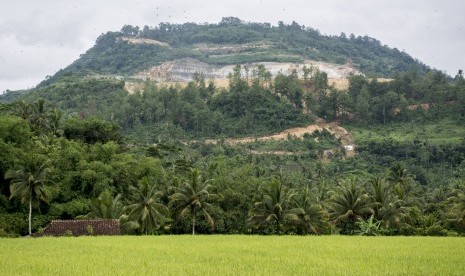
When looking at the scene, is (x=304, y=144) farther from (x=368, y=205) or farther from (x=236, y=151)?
(x=368, y=205)

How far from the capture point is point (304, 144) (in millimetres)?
99000

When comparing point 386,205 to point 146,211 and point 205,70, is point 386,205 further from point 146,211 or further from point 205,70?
point 205,70

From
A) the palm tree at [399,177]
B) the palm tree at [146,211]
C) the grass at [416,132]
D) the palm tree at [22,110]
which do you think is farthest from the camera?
the grass at [416,132]

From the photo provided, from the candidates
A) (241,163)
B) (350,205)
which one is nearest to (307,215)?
(350,205)

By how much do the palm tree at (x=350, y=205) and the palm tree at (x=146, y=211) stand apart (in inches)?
592

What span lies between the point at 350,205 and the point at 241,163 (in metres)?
30.3

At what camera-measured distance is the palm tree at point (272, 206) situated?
156 ft

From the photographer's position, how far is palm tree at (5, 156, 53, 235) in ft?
140

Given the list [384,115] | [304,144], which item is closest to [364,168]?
[304,144]

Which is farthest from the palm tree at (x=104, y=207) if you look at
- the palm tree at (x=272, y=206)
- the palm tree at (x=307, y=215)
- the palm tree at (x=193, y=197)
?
the palm tree at (x=307, y=215)

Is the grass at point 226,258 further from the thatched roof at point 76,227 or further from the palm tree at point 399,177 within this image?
the palm tree at point 399,177

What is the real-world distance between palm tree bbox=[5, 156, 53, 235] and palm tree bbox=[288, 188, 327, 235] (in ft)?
67.0

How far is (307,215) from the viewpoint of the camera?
156ft

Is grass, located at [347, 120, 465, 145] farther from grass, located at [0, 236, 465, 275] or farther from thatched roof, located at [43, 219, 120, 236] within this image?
thatched roof, located at [43, 219, 120, 236]
